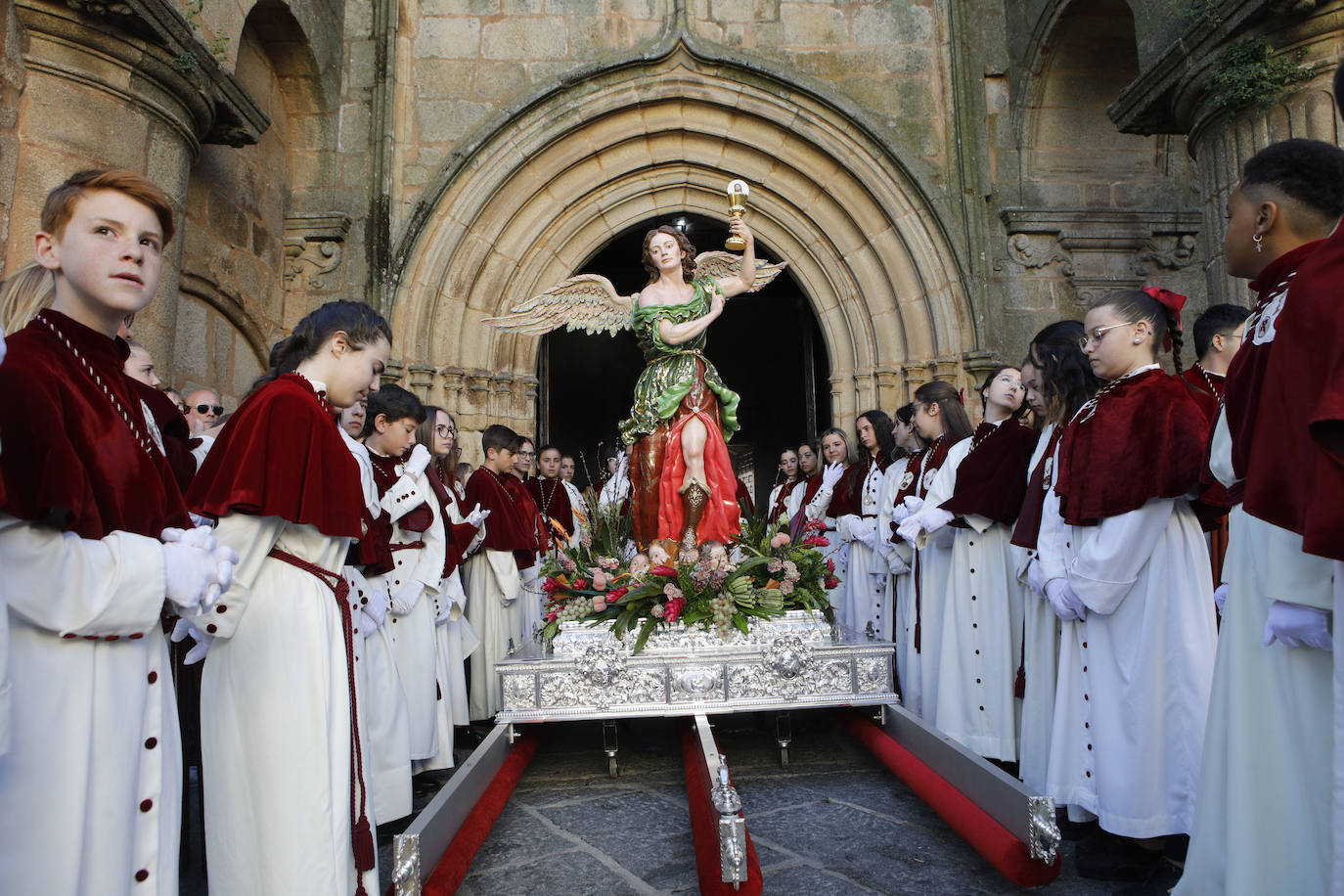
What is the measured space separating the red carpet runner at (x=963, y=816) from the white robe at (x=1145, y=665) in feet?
1.40

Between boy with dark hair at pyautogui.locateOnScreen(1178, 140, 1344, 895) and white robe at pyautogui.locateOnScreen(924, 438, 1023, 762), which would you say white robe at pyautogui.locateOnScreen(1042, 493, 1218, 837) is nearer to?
boy with dark hair at pyautogui.locateOnScreen(1178, 140, 1344, 895)

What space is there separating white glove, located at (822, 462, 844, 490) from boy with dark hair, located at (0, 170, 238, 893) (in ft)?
20.4

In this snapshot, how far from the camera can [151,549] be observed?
1833mm

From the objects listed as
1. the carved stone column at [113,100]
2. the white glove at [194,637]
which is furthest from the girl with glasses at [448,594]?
the carved stone column at [113,100]

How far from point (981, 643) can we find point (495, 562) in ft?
10.7

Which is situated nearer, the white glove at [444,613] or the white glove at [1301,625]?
the white glove at [1301,625]

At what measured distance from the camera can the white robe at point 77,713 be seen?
5.49 feet

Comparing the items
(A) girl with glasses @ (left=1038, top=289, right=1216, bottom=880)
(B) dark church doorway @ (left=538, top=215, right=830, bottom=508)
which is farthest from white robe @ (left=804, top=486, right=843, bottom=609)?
(B) dark church doorway @ (left=538, top=215, right=830, bottom=508)

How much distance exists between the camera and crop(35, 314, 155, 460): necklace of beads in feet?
6.15

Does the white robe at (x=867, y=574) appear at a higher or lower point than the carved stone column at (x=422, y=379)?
lower

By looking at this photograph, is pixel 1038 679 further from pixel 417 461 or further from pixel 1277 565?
pixel 417 461

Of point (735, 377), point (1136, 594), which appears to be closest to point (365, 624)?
point (1136, 594)

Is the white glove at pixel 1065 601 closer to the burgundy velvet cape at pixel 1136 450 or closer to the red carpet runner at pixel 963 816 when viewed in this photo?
the burgundy velvet cape at pixel 1136 450

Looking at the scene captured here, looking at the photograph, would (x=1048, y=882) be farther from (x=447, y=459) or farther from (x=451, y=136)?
(x=451, y=136)
